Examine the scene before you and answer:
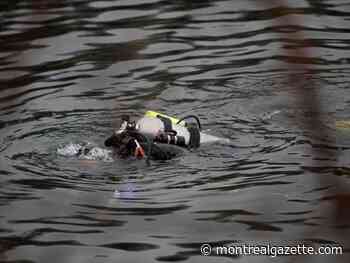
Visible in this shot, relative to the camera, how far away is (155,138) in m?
6.90

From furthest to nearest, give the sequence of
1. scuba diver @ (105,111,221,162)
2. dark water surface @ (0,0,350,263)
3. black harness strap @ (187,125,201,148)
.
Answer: black harness strap @ (187,125,201,148)
scuba diver @ (105,111,221,162)
dark water surface @ (0,0,350,263)

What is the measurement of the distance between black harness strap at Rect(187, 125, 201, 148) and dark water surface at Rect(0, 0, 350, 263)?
11 cm

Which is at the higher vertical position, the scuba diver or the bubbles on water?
the scuba diver

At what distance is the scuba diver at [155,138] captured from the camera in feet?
21.9

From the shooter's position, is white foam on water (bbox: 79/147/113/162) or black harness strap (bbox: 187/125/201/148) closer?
white foam on water (bbox: 79/147/113/162)

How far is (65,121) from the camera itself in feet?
27.0

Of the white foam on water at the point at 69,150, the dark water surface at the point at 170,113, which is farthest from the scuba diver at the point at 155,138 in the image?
the white foam on water at the point at 69,150

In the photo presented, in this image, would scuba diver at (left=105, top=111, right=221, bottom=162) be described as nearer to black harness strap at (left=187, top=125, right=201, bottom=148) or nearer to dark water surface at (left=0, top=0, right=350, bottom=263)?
black harness strap at (left=187, top=125, right=201, bottom=148)

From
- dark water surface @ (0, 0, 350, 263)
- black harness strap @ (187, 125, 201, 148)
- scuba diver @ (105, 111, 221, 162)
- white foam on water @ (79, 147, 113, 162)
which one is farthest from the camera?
black harness strap @ (187, 125, 201, 148)

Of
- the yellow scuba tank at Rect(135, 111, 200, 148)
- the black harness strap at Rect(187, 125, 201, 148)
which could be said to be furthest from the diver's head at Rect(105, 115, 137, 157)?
the black harness strap at Rect(187, 125, 201, 148)

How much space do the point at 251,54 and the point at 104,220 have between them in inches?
195

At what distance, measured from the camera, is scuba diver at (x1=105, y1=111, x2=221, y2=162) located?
21.9ft

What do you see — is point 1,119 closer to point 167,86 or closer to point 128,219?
point 167,86

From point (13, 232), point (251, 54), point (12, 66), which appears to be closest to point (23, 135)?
point (12, 66)
